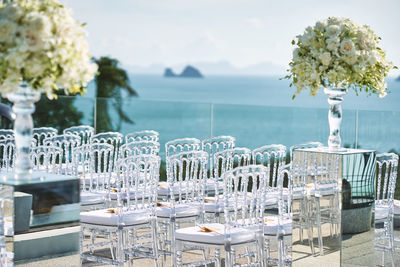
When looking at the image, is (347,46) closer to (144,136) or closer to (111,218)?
(111,218)

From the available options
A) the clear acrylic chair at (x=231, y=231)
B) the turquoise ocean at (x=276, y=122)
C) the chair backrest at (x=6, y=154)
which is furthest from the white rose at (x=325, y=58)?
the turquoise ocean at (x=276, y=122)

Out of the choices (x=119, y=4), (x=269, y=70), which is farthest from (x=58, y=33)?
(x=269, y=70)

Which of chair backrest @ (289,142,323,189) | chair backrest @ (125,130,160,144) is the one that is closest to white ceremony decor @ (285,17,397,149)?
chair backrest @ (289,142,323,189)

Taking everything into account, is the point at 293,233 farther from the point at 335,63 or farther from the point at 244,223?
the point at 335,63

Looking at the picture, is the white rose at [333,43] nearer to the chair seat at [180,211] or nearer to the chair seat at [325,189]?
the chair seat at [325,189]

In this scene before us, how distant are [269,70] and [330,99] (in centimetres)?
3321

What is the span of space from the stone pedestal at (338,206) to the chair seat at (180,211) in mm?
1138

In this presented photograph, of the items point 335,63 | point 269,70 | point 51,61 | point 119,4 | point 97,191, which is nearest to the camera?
point 51,61

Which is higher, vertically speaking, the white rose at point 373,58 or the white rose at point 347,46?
the white rose at point 347,46

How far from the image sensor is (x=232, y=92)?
4141cm

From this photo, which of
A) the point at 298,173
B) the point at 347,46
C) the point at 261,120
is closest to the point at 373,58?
the point at 347,46

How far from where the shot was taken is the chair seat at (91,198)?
5.61 meters

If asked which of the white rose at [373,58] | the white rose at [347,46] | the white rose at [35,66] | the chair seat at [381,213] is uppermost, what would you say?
the white rose at [347,46]

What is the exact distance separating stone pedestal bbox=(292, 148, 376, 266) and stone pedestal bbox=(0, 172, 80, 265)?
163 centimetres
